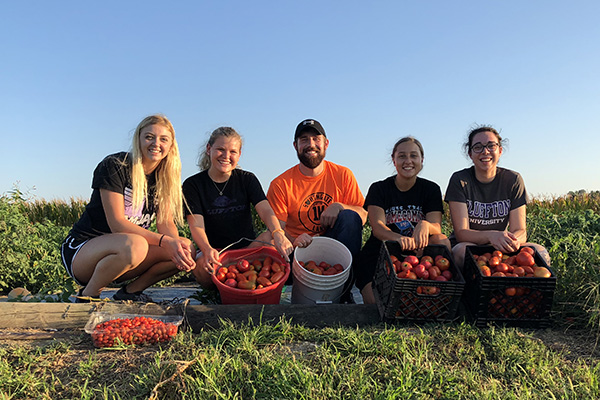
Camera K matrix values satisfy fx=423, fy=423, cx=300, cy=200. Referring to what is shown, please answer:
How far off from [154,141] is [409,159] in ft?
→ 8.01

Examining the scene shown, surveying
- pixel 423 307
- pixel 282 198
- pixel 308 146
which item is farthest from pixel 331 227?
pixel 423 307

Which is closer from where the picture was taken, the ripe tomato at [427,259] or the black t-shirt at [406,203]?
the ripe tomato at [427,259]

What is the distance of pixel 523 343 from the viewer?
9.90ft

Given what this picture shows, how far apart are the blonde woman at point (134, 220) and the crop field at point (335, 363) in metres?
0.69

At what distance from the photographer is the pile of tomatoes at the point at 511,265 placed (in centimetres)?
338

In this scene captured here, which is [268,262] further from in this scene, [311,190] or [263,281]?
[311,190]

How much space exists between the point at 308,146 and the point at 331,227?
3.04 feet

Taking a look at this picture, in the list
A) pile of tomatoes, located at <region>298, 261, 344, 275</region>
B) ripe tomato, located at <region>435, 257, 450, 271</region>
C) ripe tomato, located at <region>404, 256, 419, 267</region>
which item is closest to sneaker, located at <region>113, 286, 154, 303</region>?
pile of tomatoes, located at <region>298, 261, 344, 275</region>

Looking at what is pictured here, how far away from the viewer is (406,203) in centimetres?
429

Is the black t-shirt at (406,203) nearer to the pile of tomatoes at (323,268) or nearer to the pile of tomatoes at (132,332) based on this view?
the pile of tomatoes at (323,268)

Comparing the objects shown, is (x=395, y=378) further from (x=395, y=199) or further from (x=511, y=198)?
(x=511, y=198)

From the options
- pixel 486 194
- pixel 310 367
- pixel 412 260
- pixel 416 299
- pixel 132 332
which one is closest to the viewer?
pixel 310 367

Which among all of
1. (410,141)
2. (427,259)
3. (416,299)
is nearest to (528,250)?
(427,259)

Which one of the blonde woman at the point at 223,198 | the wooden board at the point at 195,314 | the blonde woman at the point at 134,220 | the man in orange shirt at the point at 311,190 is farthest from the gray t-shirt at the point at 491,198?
the blonde woman at the point at 134,220
